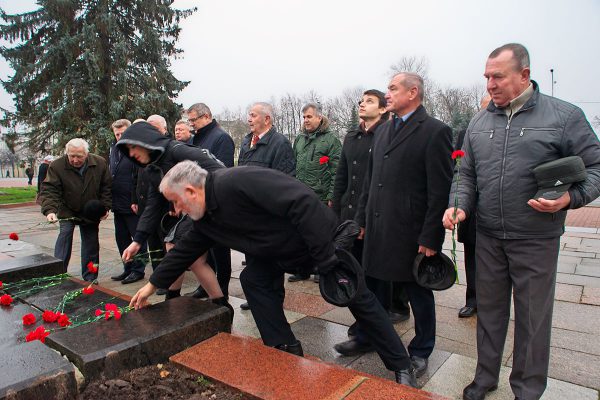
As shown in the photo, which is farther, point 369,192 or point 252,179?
point 369,192

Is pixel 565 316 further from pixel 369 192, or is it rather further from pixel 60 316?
→ pixel 60 316

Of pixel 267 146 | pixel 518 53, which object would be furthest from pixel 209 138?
pixel 518 53

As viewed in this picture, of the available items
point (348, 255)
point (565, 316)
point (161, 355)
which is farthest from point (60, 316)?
point (565, 316)

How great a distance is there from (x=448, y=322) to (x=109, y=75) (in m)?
17.8

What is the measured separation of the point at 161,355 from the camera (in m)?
2.66

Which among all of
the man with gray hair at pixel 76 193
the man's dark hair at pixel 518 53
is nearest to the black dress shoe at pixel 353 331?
the man's dark hair at pixel 518 53

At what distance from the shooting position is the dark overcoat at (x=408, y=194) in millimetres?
2934

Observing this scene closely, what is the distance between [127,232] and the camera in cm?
594

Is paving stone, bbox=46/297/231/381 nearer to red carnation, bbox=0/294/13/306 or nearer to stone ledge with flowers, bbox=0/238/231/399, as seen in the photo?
stone ledge with flowers, bbox=0/238/231/399

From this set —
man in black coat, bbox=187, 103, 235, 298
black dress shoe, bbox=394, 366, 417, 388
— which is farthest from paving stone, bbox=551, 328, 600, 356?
man in black coat, bbox=187, 103, 235, 298

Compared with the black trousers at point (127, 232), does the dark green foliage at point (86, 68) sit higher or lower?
higher

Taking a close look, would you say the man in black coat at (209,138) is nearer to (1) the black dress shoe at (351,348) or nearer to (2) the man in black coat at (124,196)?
(2) the man in black coat at (124,196)

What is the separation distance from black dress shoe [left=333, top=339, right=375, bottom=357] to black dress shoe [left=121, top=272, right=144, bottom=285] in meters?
3.33

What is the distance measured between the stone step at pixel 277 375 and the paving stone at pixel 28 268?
8.85 ft
